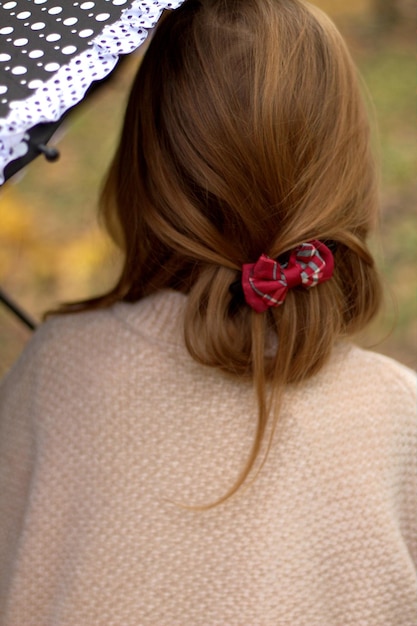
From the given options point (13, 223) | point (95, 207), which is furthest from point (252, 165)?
point (95, 207)

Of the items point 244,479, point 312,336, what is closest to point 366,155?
point 312,336

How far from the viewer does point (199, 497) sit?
140cm

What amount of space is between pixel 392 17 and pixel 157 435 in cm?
452

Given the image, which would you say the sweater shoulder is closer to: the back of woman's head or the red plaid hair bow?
the back of woman's head

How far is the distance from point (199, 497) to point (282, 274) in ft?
1.32

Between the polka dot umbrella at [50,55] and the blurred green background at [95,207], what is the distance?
1.20 metres

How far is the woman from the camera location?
4.49 ft

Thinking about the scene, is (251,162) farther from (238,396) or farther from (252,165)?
(238,396)

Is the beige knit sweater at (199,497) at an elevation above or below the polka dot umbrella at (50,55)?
below

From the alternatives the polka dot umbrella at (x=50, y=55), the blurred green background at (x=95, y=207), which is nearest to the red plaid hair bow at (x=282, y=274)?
the polka dot umbrella at (x=50, y=55)

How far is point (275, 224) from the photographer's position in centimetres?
142

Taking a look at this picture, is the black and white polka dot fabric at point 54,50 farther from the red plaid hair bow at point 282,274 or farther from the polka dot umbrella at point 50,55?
the red plaid hair bow at point 282,274

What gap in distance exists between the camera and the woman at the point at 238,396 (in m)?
1.37

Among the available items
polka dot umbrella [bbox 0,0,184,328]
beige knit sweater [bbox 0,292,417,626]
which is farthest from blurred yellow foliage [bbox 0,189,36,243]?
polka dot umbrella [bbox 0,0,184,328]
